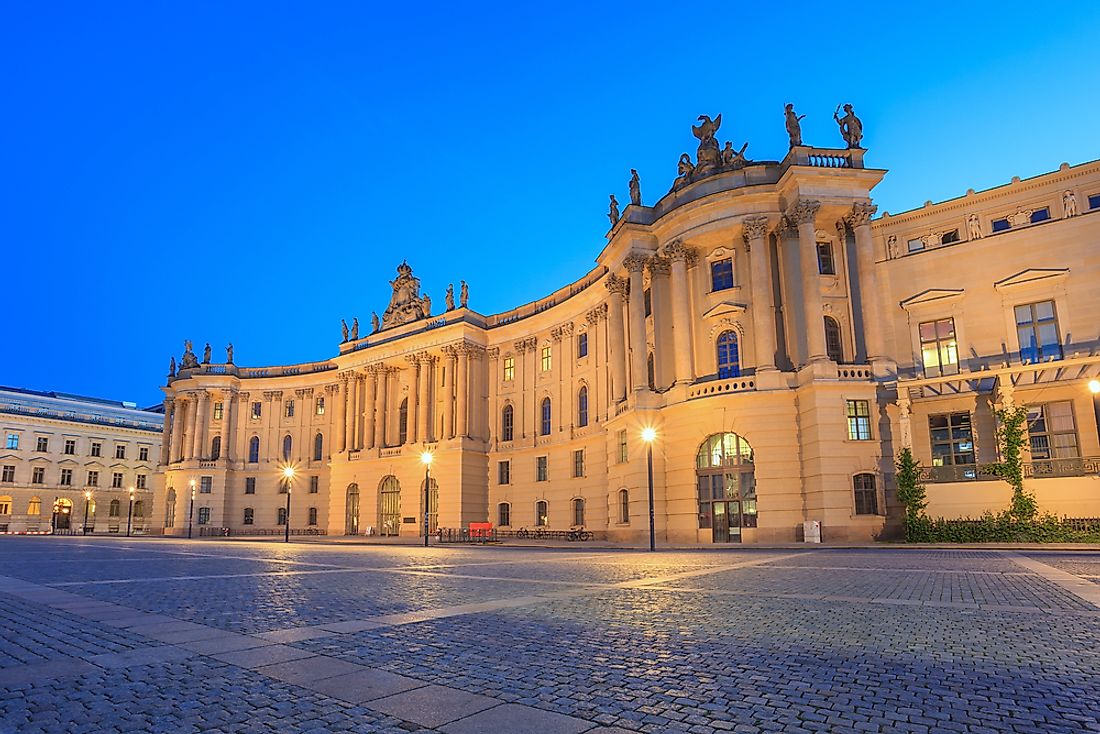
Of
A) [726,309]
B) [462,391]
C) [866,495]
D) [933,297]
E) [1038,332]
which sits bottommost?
[866,495]

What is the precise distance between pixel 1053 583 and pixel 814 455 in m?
18.9

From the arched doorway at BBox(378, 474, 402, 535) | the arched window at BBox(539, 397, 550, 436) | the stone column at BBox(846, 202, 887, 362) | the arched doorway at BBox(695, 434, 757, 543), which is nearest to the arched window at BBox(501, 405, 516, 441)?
the arched window at BBox(539, 397, 550, 436)

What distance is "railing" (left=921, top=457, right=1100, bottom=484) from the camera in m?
29.0

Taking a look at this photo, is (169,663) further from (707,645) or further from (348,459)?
(348,459)

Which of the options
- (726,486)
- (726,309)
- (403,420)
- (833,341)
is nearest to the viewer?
(726,486)

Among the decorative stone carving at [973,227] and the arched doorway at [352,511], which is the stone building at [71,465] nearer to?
the arched doorway at [352,511]

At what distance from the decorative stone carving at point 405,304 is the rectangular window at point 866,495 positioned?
42.6m

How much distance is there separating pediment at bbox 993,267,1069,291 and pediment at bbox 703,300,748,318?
12.0 meters

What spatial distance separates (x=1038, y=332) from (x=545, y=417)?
32.3 m

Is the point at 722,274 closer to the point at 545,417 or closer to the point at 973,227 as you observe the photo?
the point at 973,227

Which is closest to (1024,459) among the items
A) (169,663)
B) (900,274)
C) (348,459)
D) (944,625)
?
(900,274)

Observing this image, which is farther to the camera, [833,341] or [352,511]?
[352,511]

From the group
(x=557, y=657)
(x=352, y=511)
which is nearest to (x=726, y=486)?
(x=557, y=657)

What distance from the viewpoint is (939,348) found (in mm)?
34438
